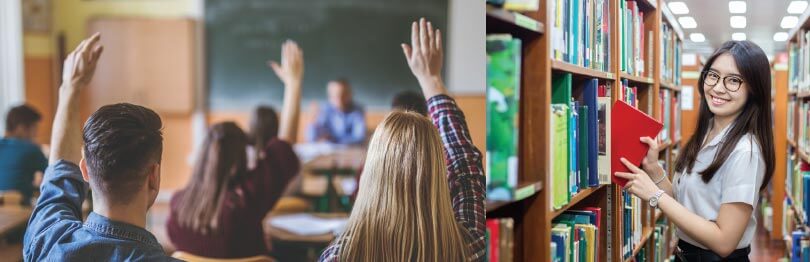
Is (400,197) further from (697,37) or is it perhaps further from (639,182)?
Result: (697,37)

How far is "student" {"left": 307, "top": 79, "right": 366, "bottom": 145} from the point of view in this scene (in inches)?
46.6

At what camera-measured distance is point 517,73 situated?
4.54 feet

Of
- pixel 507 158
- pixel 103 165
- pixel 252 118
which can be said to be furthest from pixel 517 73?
pixel 103 165

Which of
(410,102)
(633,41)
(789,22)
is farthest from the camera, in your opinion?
(789,22)

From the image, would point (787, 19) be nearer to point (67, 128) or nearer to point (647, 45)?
point (647, 45)

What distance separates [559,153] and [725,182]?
696mm

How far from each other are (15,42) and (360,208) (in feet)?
2.22

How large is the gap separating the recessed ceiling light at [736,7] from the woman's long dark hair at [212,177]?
245cm

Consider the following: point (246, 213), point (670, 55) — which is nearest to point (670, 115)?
point (670, 55)

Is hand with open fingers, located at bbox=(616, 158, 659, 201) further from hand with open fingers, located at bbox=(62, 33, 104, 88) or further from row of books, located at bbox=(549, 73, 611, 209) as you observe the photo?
hand with open fingers, located at bbox=(62, 33, 104, 88)

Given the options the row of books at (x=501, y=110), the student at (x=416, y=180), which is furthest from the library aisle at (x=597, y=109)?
the student at (x=416, y=180)

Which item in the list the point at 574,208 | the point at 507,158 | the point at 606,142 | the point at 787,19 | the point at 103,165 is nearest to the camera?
the point at 103,165

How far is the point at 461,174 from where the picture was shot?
133 cm

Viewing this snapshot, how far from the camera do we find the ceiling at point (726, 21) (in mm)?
2863
